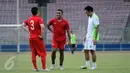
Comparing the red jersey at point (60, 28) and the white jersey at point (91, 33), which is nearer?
the white jersey at point (91, 33)

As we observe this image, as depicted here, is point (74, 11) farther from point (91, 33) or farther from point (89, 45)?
point (89, 45)

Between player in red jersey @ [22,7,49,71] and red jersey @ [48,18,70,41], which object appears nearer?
player in red jersey @ [22,7,49,71]

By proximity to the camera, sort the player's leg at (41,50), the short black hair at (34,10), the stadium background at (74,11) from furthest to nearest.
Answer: the stadium background at (74,11), the player's leg at (41,50), the short black hair at (34,10)

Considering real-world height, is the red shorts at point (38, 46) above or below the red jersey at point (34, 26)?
below

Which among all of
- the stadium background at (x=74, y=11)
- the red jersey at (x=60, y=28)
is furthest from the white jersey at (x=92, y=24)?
the stadium background at (x=74, y=11)

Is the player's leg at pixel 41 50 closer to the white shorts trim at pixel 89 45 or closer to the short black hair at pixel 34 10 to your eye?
the short black hair at pixel 34 10

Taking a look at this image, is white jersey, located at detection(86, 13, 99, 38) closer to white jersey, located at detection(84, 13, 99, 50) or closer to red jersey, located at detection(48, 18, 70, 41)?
white jersey, located at detection(84, 13, 99, 50)

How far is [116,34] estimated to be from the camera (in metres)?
40.4

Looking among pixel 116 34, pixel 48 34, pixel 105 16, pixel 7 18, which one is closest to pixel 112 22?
pixel 105 16

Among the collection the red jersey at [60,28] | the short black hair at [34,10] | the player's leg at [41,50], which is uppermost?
the short black hair at [34,10]

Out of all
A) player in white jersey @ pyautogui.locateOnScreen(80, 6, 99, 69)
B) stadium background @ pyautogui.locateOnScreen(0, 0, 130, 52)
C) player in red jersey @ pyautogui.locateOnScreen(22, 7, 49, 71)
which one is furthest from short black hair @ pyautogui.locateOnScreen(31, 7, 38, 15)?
stadium background @ pyautogui.locateOnScreen(0, 0, 130, 52)

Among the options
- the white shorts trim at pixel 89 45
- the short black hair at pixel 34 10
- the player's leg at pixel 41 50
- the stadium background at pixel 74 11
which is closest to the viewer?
the short black hair at pixel 34 10

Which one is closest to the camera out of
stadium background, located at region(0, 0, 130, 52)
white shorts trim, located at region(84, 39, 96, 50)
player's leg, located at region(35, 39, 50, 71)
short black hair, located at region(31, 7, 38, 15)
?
short black hair, located at region(31, 7, 38, 15)

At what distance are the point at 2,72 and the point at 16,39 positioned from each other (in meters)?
1.59
